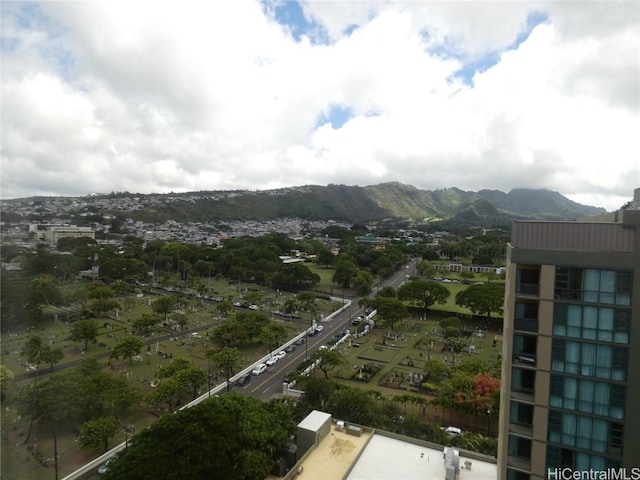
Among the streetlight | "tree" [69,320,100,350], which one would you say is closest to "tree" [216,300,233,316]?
"tree" [69,320,100,350]

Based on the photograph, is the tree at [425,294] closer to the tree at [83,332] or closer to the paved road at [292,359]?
the paved road at [292,359]

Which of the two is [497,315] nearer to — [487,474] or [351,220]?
[487,474]

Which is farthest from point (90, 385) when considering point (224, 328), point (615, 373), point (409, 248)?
point (409, 248)

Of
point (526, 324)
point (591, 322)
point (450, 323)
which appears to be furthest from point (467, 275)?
point (591, 322)

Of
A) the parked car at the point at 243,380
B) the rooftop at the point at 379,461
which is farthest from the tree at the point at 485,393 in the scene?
the parked car at the point at 243,380

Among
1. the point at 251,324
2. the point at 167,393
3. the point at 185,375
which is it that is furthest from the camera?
the point at 251,324

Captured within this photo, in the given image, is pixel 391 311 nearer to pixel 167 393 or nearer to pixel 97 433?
pixel 167 393
